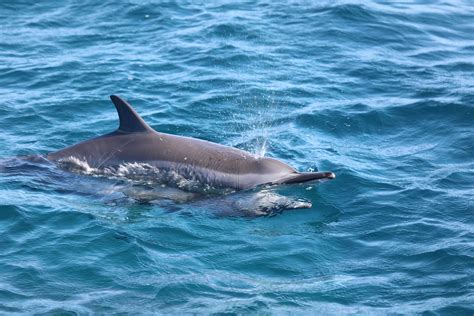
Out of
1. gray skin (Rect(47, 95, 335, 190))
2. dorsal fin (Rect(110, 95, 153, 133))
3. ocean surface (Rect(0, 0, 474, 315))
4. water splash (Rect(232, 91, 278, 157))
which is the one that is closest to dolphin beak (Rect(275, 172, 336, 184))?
gray skin (Rect(47, 95, 335, 190))

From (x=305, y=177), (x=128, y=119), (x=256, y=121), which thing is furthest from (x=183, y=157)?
(x=256, y=121)

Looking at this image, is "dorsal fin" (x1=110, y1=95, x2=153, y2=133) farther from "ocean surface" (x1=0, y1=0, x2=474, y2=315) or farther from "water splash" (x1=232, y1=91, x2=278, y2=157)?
"water splash" (x1=232, y1=91, x2=278, y2=157)

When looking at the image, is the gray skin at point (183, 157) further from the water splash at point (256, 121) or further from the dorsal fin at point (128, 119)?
the water splash at point (256, 121)

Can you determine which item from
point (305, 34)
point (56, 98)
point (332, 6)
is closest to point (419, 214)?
point (56, 98)

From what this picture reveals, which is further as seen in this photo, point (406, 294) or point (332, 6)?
point (332, 6)

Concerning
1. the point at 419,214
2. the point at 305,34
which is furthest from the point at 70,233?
the point at 305,34

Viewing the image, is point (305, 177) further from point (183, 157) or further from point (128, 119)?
point (128, 119)

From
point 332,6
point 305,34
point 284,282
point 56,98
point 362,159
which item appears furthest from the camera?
point 332,6

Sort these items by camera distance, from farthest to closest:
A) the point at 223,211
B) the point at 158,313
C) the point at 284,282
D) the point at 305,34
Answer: the point at 305,34
the point at 223,211
the point at 284,282
the point at 158,313

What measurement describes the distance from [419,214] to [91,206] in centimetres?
493

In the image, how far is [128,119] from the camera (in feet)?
43.9

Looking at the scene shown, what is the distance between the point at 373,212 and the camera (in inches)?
505

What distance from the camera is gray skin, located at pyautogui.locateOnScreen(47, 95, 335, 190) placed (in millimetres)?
12930

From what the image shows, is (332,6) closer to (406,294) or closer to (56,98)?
(56,98)
